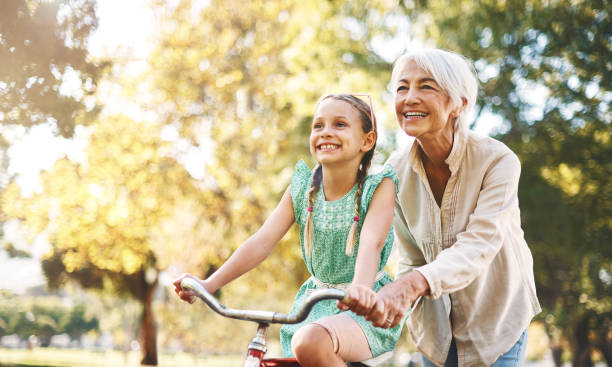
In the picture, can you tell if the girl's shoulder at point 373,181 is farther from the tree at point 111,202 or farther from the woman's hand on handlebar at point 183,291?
the tree at point 111,202

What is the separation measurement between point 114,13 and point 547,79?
27.9ft

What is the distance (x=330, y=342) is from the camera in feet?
6.52

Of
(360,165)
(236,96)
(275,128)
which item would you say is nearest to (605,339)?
(275,128)

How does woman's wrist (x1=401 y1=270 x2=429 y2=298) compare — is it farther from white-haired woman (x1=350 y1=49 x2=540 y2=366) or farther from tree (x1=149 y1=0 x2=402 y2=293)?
tree (x1=149 y1=0 x2=402 y2=293)

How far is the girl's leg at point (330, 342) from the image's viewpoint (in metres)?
1.96

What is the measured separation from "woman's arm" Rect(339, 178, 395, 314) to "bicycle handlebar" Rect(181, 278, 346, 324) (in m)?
0.23

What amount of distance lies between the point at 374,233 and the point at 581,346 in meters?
20.5

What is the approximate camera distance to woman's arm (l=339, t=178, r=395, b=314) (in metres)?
2.21

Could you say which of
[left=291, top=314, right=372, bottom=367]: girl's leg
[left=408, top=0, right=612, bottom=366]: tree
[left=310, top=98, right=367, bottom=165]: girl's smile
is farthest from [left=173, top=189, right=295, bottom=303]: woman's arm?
[left=408, top=0, right=612, bottom=366]: tree

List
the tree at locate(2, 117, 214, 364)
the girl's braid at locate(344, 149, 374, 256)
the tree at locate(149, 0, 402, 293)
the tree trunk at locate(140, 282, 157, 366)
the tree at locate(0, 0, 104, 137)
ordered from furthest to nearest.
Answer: the tree trunk at locate(140, 282, 157, 366) < the tree at locate(149, 0, 402, 293) < the tree at locate(2, 117, 214, 364) < the tree at locate(0, 0, 104, 137) < the girl's braid at locate(344, 149, 374, 256)

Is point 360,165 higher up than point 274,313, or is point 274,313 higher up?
point 360,165

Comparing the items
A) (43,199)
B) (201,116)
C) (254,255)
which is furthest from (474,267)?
(201,116)

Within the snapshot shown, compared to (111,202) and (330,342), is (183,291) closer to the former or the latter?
(330,342)

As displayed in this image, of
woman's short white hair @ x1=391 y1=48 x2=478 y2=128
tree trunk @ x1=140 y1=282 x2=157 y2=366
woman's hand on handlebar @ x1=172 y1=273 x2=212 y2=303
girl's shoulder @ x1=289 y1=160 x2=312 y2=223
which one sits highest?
woman's short white hair @ x1=391 y1=48 x2=478 y2=128
